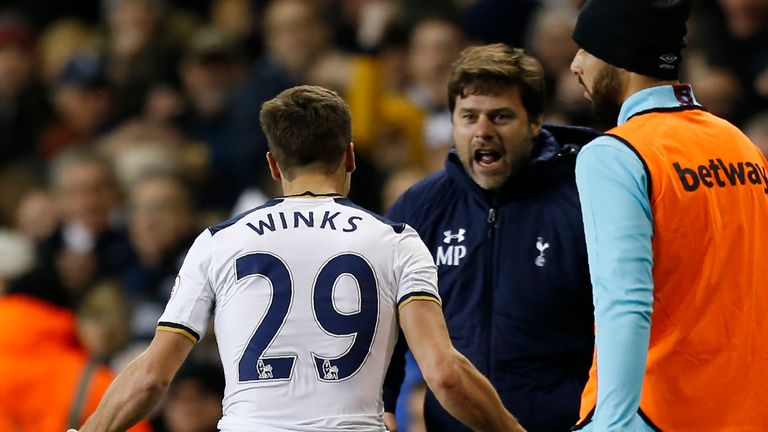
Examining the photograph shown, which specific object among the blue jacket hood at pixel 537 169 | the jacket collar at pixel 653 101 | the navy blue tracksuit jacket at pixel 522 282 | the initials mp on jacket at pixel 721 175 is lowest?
the navy blue tracksuit jacket at pixel 522 282

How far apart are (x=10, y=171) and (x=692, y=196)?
27.0 ft

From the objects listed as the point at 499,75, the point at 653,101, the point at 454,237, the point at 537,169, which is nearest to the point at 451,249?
the point at 454,237

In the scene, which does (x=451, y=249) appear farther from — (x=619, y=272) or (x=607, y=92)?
(x=619, y=272)

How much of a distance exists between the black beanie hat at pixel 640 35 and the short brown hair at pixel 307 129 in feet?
2.51

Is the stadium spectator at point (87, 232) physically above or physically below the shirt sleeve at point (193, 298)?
below

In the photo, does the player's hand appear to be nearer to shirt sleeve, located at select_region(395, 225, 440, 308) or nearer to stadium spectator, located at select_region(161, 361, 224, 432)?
shirt sleeve, located at select_region(395, 225, 440, 308)

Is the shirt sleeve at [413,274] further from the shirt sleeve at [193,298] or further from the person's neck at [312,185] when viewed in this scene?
the shirt sleeve at [193,298]

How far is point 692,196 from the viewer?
397 cm

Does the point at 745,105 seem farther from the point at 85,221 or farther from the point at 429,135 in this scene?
the point at 85,221

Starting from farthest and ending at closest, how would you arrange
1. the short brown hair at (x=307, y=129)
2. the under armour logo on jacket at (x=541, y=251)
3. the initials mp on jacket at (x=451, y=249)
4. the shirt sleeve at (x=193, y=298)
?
1. the initials mp on jacket at (x=451, y=249)
2. the under armour logo on jacket at (x=541, y=251)
3. the short brown hair at (x=307, y=129)
4. the shirt sleeve at (x=193, y=298)

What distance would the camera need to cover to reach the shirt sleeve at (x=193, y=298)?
4.03 meters

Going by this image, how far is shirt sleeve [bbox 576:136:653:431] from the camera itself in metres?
3.77

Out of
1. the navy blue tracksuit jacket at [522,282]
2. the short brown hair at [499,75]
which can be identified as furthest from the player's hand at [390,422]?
the short brown hair at [499,75]

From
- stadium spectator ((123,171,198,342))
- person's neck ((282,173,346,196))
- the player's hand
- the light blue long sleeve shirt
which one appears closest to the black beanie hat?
the light blue long sleeve shirt
